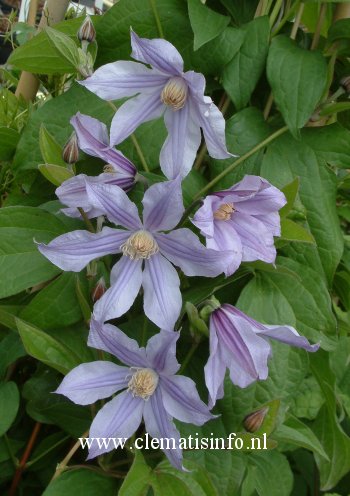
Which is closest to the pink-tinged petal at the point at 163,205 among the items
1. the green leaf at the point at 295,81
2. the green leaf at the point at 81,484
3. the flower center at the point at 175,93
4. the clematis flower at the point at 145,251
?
the clematis flower at the point at 145,251

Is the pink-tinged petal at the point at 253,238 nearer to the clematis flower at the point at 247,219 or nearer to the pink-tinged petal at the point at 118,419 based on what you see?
the clematis flower at the point at 247,219

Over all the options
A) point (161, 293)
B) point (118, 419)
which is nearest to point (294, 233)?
point (161, 293)

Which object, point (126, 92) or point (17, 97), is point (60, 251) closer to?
point (126, 92)

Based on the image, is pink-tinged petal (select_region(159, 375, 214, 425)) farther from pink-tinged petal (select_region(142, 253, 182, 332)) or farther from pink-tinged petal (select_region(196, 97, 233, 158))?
pink-tinged petal (select_region(196, 97, 233, 158))

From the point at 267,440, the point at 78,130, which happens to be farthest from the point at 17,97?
the point at 267,440

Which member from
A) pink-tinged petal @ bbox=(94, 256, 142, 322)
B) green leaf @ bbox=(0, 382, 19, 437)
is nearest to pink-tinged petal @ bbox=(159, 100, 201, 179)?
pink-tinged petal @ bbox=(94, 256, 142, 322)
